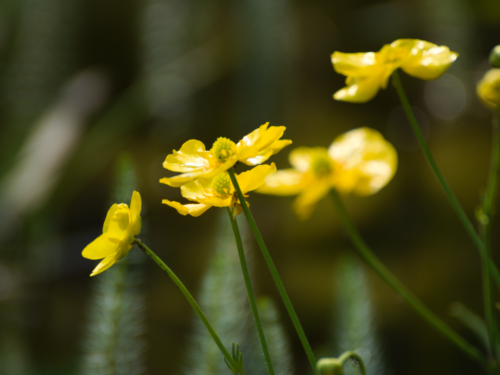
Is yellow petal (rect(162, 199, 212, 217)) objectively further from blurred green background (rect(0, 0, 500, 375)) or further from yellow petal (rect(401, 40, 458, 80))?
blurred green background (rect(0, 0, 500, 375))

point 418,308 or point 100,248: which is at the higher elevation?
point 100,248

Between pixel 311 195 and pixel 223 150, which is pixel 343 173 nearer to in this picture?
pixel 311 195

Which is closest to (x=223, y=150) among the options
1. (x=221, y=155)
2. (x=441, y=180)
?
(x=221, y=155)

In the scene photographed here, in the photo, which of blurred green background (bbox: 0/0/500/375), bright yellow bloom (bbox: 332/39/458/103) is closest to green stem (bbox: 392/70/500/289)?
bright yellow bloom (bbox: 332/39/458/103)

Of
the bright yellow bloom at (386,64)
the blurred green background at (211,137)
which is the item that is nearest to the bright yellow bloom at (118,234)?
the bright yellow bloom at (386,64)

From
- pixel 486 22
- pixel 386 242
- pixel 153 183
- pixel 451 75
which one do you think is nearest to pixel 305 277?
pixel 386 242
